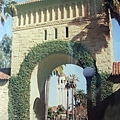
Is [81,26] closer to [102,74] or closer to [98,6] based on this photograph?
[98,6]

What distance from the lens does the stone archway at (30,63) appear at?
15133 mm

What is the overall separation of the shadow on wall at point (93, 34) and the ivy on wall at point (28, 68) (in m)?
0.40

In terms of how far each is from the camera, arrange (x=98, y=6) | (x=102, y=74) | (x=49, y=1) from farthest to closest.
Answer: (x=49, y=1), (x=98, y=6), (x=102, y=74)

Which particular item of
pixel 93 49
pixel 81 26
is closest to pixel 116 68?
pixel 93 49

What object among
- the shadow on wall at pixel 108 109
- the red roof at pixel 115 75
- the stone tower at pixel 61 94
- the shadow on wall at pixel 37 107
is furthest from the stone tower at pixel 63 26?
the stone tower at pixel 61 94

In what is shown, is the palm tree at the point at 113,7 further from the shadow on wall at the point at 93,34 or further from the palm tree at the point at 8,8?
the palm tree at the point at 8,8

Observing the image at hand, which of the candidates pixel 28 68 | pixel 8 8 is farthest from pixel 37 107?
pixel 8 8

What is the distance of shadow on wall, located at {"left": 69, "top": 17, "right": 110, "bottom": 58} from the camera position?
14.6 metres

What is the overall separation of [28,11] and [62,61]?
4.22 metres

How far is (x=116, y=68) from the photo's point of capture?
1403cm

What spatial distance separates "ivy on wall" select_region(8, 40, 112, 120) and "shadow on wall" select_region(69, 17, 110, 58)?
40cm

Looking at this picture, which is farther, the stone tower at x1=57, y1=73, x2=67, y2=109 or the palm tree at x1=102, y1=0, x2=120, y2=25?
the stone tower at x1=57, y1=73, x2=67, y2=109

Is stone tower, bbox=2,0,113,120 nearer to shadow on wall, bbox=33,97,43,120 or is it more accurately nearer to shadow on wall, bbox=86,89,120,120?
shadow on wall, bbox=33,97,43,120

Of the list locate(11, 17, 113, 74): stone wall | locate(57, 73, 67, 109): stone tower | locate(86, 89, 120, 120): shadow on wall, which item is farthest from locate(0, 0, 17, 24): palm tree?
locate(57, 73, 67, 109): stone tower
